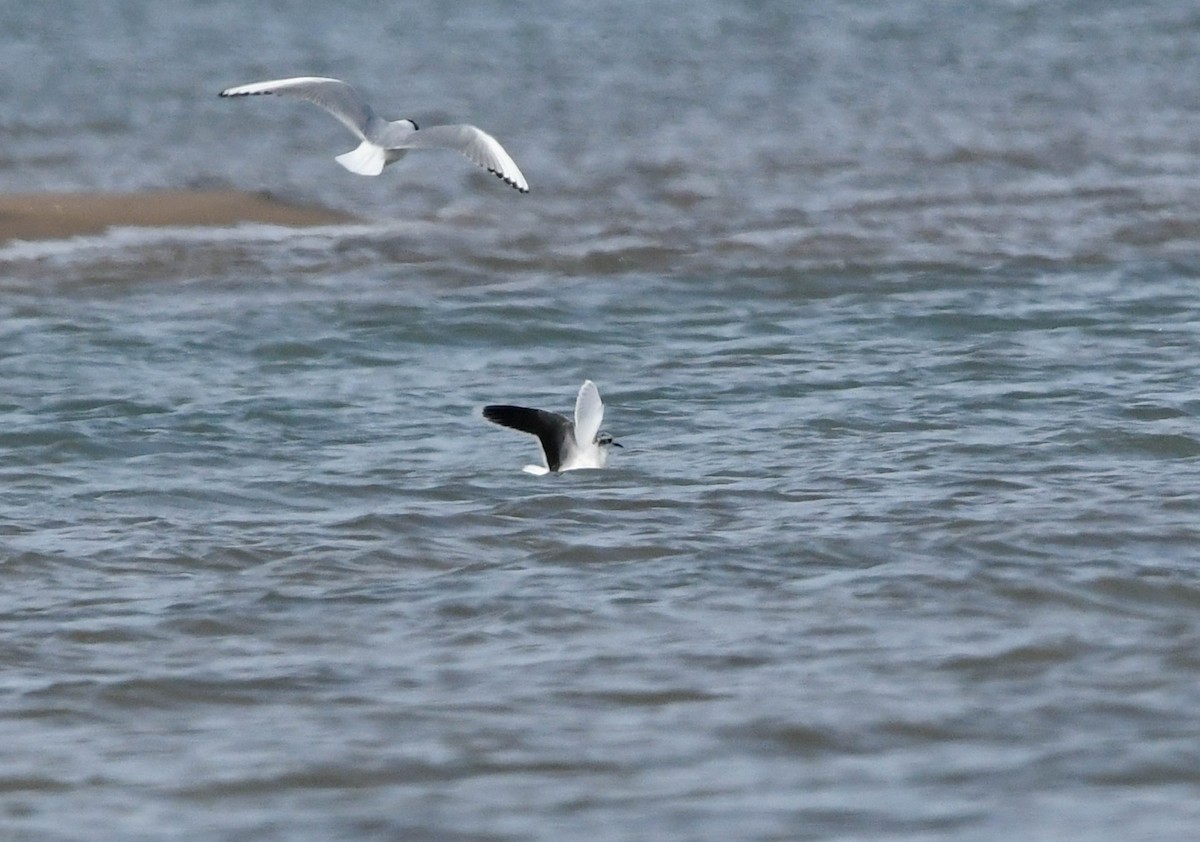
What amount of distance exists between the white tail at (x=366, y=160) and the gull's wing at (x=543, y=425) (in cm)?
115

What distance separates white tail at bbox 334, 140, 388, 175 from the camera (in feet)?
29.6

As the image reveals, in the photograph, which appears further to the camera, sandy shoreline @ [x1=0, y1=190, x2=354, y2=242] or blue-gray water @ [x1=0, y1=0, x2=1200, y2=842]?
sandy shoreline @ [x1=0, y1=190, x2=354, y2=242]

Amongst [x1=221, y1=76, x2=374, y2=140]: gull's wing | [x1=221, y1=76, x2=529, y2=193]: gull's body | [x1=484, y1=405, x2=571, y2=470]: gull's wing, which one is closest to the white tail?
[x1=221, y1=76, x2=529, y2=193]: gull's body

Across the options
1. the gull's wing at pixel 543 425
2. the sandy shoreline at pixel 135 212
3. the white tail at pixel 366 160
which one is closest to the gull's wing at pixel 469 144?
the white tail at pixel 366 160

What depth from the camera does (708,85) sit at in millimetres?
22734

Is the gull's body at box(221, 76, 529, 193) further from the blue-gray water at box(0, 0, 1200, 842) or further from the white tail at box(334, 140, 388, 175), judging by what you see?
the blue-gray water at box(0, 0, 1200, 842)

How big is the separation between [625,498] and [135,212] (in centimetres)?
813

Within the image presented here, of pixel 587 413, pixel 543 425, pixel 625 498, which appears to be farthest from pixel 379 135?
pixel 625 498

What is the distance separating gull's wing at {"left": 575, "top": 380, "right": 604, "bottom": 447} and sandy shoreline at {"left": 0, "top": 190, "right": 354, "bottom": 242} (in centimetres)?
689

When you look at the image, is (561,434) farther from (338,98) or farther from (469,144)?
(338,98)

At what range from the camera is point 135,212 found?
50.7ft

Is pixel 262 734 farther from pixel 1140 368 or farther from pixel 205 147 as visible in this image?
pixel 205 147

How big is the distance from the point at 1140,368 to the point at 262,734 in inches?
226

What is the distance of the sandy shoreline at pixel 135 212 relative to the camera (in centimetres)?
1492
